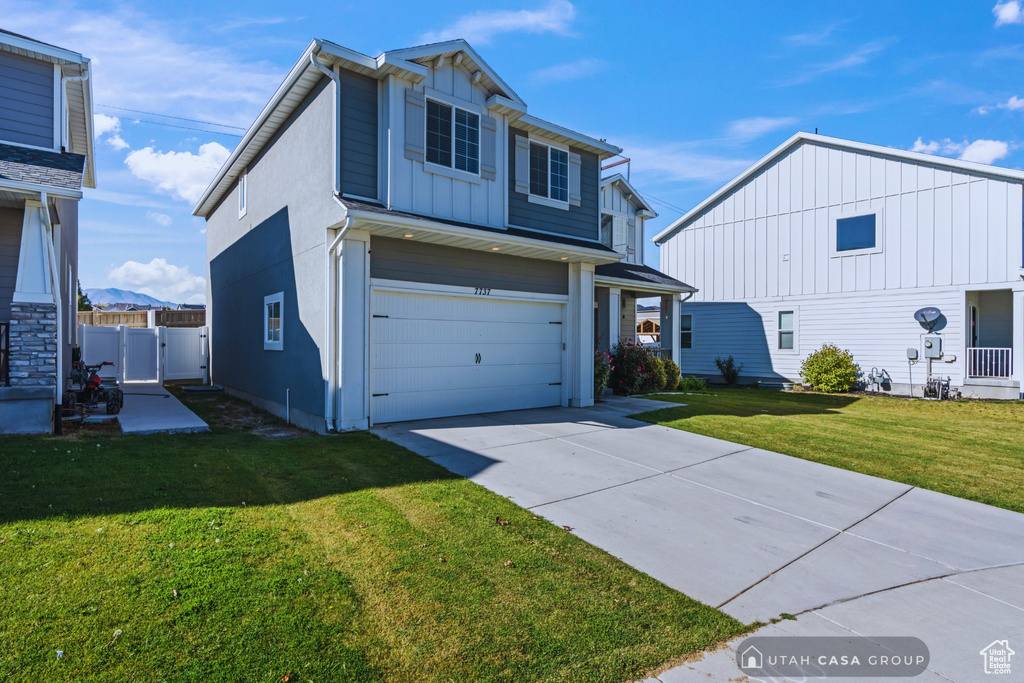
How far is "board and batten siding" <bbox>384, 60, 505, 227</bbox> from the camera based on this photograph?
7922mm

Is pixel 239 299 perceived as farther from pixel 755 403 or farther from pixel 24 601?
pixel 755 403

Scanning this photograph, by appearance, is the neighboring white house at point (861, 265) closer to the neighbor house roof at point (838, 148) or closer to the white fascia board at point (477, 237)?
the neighbor house roof at point (838, 148)

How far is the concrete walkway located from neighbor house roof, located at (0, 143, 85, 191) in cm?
355

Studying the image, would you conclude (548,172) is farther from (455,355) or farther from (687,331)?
(687,331)

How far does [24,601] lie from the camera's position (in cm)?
274

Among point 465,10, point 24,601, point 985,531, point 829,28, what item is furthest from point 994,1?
point 24,601

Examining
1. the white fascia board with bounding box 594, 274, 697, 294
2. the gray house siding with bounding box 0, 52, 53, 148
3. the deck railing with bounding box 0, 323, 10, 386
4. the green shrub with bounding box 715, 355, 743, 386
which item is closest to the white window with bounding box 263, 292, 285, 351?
the deck railing with bounding box 0, 323, 10, 386

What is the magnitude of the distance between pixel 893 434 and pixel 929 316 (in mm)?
7932

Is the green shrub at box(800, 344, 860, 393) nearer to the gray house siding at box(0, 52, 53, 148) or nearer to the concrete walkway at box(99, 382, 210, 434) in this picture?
the concrete walkway at box(99, 382, 210, 434)

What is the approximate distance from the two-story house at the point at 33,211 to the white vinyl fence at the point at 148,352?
5.39 meters

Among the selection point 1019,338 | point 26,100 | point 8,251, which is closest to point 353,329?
point 8,251

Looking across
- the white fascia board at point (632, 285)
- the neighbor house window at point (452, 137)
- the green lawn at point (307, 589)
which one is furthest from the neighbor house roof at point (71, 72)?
the white fascia board at point (632, 285)

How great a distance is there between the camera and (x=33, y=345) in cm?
683

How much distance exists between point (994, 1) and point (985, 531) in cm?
1372
